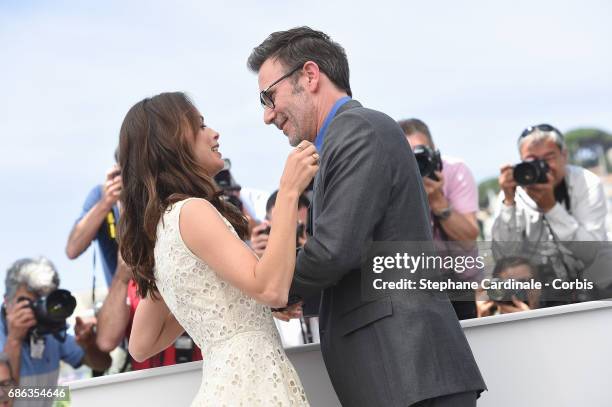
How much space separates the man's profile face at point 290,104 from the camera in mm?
2098

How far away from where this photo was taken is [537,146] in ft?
13.6

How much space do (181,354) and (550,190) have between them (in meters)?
1.93

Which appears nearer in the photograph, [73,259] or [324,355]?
[324,355]

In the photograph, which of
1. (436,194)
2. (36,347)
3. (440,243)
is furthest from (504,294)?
(36,347)

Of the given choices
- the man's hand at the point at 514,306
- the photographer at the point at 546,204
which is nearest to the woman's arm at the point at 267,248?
the man's hand at the point at 514,306

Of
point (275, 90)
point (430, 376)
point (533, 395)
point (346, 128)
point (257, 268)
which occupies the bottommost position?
point (533, 395)

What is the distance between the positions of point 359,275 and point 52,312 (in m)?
2.08

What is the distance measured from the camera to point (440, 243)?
3.84 meters

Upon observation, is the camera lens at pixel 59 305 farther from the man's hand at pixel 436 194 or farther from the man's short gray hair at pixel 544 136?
the man's short gray hair at pixel 544 136

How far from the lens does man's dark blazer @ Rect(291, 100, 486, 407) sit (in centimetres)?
177

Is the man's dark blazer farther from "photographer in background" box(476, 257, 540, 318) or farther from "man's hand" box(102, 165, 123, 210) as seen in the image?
"man's hand" box(102, 165, 123, 210)

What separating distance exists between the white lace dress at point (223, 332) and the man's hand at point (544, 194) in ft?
8.14

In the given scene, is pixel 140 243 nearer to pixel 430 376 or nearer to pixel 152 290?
pixel 152 290

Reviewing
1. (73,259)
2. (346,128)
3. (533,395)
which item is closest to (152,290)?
(346,128)
